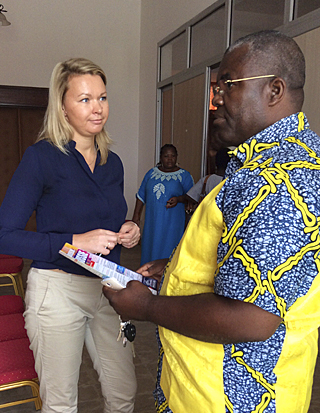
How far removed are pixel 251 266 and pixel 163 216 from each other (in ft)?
11.1

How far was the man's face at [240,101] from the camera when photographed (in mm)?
864

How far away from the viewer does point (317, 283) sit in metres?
0.81

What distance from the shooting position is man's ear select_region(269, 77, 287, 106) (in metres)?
0.85

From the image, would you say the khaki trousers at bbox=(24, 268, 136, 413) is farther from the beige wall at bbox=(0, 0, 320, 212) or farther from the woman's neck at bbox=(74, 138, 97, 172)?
the beige wall at bbox=(0, 0, 320, 212)

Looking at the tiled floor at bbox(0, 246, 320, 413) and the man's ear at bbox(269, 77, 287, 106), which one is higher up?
the man's ear at bbox(269, 77, 287, 106)

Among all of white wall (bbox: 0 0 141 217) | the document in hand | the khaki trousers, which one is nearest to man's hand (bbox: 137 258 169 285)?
the document in hand

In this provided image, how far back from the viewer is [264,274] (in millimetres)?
722

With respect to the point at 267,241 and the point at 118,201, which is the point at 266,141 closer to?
the point at 267,241

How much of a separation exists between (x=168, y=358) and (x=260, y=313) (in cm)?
37

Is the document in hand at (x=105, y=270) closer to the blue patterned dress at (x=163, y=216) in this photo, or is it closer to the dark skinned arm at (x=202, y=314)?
the dark skinned arm at (x=202, y=314)

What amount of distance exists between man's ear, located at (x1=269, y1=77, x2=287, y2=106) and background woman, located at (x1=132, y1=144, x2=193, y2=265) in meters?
3.20

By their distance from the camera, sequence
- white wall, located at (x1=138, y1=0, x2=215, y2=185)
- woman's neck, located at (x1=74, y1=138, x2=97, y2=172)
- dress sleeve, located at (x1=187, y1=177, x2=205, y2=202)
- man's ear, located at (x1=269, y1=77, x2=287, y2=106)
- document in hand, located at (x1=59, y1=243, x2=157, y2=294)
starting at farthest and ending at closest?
white wall, located at (x1=138, y1=0, x2=215, y2=185) → dress sleeve, located at (x1=187, y1=177, x2=205, y2=202) → woman's neck, located at (x1=74, y1=138, x2=97, y2=172) → document in hand, located at (x1=59, y1=243, x2=157, y2=294) → man's ear, located at (x1=269, y1=77, x2=287, y2=106)

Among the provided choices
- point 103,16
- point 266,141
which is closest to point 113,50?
point 103,16

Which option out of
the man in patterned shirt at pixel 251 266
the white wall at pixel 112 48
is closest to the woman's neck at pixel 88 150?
the man in patterned shirt at pixel 251 266
